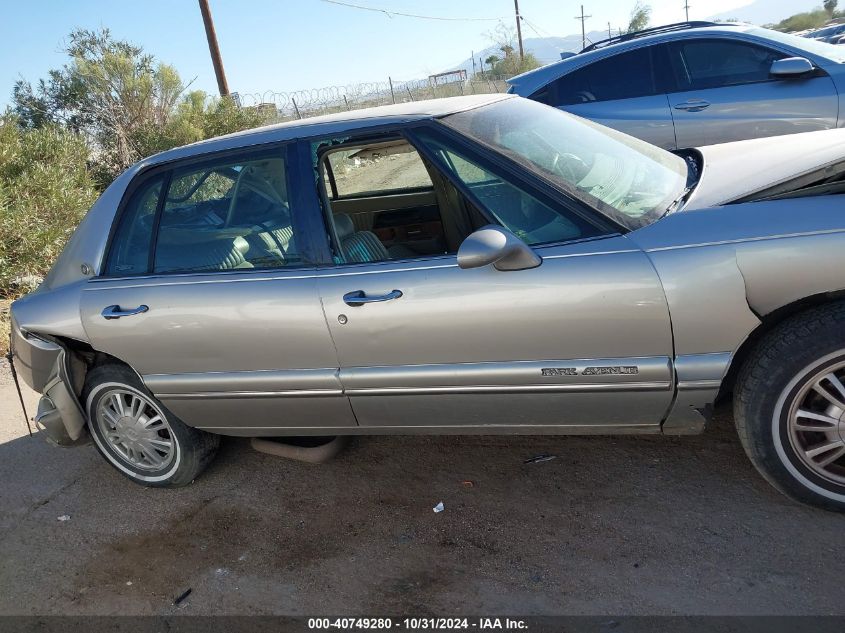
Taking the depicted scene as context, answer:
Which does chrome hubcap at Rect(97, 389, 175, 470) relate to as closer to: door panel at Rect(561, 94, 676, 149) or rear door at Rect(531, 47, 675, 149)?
door panel at Rect(561, 94, 676, 149)

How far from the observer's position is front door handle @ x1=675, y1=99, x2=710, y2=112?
6.35 m

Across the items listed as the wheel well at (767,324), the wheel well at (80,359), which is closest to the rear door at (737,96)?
the wheel well at (767,324)

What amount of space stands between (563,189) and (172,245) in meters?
1.89

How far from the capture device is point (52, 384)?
3842 mm

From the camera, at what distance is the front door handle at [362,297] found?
9.83ft

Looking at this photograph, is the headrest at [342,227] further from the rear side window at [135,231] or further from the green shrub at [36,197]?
the green shrub at [36,197]

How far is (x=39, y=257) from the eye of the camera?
28.6 feet

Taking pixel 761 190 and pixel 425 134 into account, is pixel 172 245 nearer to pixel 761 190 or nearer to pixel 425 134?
pixel 425 134

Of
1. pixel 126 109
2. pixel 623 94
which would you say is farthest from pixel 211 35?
pixel 623 94

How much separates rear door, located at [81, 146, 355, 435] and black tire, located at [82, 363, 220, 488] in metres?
0.15

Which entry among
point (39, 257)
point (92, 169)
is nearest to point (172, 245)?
point (39, 257)

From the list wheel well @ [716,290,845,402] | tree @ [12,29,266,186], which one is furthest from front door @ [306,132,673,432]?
A: tree @ [12,29,266,186]

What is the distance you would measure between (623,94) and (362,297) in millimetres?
4642

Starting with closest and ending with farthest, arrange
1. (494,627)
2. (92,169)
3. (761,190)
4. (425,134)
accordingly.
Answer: (494,627)
(761,190)
(425,134)
(92,169)
